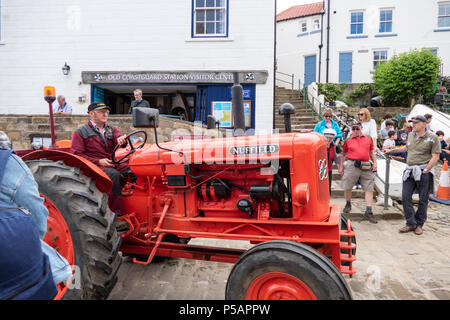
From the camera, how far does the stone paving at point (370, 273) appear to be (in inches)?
110

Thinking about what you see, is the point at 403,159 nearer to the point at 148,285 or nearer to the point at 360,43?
the point at 148,285

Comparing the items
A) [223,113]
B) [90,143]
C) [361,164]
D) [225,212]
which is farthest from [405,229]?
[223,113]

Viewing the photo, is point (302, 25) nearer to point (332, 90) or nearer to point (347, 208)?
point (332, 90)

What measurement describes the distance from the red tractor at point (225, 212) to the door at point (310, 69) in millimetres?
18028

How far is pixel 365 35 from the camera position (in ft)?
58.6

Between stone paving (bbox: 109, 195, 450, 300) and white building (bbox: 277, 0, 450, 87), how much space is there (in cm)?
1546

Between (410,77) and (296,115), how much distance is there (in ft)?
21.2

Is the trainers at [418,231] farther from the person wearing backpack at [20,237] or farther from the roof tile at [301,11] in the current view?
the roof tile at [301,11]

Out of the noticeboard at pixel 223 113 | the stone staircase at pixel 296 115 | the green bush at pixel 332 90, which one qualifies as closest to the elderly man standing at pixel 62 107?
the noticeboard at pixel 223 113

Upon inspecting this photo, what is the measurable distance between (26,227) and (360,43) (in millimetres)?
20317

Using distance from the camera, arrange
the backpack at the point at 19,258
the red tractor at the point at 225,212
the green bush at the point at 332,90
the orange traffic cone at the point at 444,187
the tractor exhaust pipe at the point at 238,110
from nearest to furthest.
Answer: the backpack at the point at 19,258, the red tractor at the point at 225,212, the tractor exhaust pipe at the point at 238,110, the orange traffic cone at the point at 444,187, the green bush at the point at 332,90

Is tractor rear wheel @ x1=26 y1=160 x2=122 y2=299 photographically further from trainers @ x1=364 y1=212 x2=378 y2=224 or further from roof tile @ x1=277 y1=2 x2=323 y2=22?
roof tile @ x1=277 y1=2 x2=323 y2=22

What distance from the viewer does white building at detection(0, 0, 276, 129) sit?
9180mm

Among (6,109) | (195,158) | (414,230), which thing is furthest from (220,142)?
(6,109)
